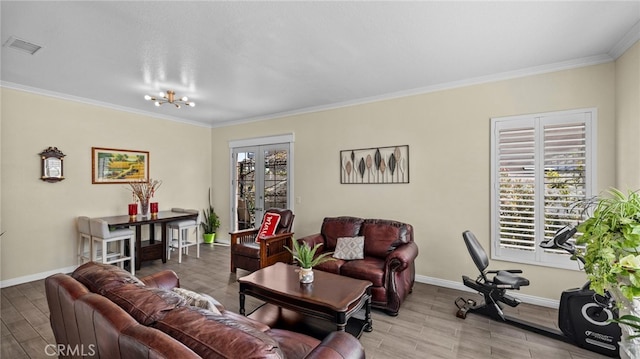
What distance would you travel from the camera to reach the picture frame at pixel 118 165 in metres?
4.66

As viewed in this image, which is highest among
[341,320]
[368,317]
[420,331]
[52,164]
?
[52,164]

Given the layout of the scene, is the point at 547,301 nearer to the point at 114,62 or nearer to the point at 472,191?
the point at 472,191

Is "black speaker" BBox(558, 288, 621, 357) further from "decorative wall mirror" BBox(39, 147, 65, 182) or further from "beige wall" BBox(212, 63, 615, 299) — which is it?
"decorative wall mirror" BBox(39, 147, 65, 182)

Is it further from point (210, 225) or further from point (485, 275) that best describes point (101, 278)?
point (210, 225)

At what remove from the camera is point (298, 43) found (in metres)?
2.69

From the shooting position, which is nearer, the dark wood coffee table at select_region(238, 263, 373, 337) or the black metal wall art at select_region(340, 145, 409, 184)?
the dark wood coffee table at select_region(238, 263, 373, 337)

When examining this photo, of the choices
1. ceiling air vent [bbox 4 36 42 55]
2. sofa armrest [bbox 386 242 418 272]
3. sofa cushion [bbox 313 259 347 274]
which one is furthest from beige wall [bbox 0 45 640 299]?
ceiling air vent [bbox 4 36 42 55]

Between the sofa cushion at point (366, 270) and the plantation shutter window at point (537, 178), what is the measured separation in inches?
62.4

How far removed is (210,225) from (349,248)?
12.9 ft

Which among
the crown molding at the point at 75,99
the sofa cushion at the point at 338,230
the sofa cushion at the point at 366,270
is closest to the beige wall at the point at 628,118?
the sofa cushion at the point at 366,270

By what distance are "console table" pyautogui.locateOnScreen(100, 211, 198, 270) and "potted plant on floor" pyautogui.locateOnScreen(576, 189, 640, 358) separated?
508 centimetres

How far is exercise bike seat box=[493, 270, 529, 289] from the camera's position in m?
2.77

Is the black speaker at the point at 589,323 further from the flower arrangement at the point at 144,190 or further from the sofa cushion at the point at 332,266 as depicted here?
the flower arrangement at the point at 144,190

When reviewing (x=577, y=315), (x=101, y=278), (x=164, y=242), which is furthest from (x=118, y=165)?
(x=577, y=315)
